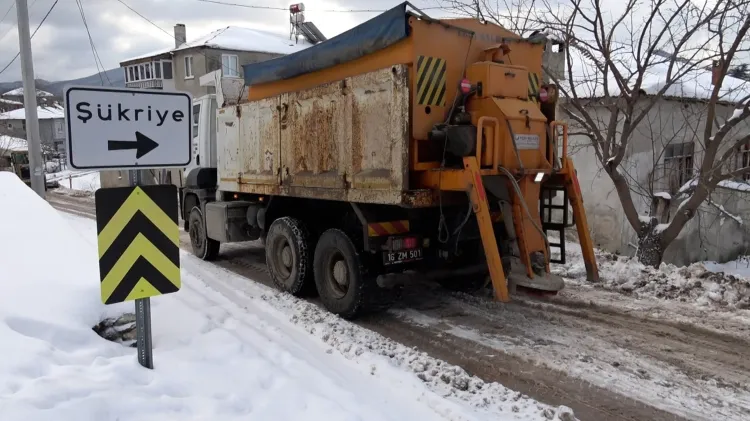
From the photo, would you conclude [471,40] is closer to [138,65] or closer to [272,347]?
[272,347]

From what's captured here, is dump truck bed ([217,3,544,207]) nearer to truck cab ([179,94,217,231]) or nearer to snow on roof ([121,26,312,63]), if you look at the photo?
truck cab ([179,94,217,231])

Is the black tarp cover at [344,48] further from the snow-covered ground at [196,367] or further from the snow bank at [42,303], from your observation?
the snow bank at [42,303]

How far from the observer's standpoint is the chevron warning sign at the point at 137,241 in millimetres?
3322

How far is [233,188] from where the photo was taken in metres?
8.54

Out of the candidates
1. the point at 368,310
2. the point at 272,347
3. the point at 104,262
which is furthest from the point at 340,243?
the point at 104,262

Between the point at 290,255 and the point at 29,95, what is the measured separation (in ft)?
29.1

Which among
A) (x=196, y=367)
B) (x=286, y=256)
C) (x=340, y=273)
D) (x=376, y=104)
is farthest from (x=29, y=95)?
(x=196, y=367)

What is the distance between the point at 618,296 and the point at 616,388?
2567 mm

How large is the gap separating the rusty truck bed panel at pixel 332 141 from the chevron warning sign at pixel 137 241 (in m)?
2.33

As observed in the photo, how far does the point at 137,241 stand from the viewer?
345 cm

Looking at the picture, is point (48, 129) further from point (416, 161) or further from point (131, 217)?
point (131, 217)

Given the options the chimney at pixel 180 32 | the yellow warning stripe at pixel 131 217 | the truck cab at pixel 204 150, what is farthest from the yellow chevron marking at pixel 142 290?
the chimney at pixel 180 32

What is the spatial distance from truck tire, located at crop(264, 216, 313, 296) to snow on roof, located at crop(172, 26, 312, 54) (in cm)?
3248

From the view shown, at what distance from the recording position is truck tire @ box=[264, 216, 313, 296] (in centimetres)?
683
